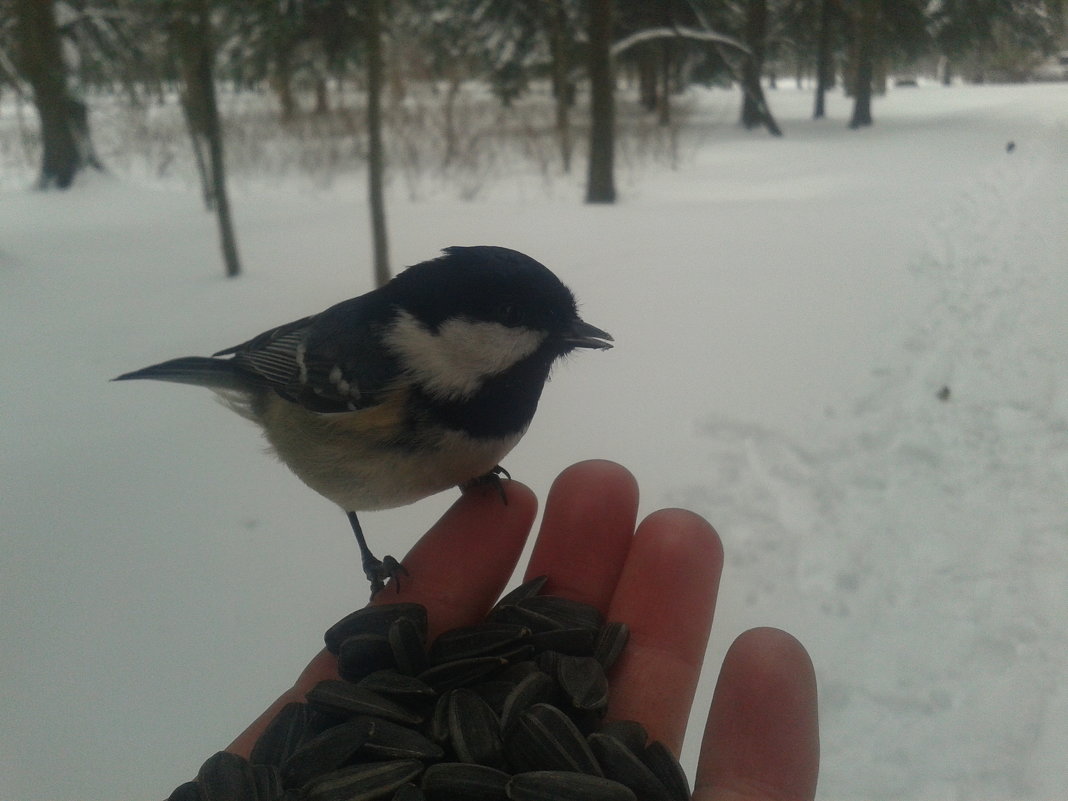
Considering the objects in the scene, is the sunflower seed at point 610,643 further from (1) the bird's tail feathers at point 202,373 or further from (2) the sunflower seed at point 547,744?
(1) the bird's tail feathers at point 202,373

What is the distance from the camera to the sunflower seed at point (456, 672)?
830 millimetres

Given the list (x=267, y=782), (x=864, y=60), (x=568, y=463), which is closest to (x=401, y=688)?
(x=267, y=782)

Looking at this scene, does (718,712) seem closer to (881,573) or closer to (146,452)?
(881,573)

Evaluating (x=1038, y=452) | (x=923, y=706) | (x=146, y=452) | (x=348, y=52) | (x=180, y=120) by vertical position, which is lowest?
(x=923, y=706)

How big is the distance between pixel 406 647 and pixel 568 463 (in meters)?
0.67

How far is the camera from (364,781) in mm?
713

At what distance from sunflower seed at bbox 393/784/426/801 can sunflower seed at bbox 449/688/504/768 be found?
0.18 feet

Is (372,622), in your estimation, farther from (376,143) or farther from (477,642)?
(376,143)

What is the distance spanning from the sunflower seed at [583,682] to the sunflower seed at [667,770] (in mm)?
73

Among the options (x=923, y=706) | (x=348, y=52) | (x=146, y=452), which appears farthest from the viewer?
(x=348, y=52)

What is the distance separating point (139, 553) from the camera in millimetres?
1106

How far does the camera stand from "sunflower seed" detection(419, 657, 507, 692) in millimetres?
830

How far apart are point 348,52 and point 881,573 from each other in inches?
54.3

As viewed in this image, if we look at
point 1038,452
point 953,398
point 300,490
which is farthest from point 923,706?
point 300,490
